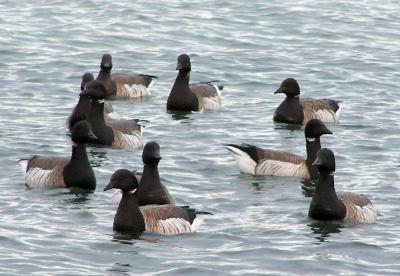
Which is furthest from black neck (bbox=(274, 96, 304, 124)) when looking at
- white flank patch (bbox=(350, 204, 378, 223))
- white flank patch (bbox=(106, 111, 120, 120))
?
white flank patch (bbox=(350, 204, 378, 223))

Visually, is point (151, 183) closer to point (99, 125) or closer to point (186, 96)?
point (99, 125)

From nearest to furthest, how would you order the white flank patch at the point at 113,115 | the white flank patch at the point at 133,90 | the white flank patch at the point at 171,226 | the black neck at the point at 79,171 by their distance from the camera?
the white flank patch at the point at 171,226
the black neck at the point at 79,171
the white flank patch at the point at 113,115
the white flank patch at the point at 133,90

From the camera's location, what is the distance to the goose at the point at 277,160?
22391 millimetres

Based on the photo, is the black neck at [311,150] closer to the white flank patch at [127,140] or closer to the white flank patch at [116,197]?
the white flank patch at [127,140]

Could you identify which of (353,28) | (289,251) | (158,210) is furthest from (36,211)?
(353,28)

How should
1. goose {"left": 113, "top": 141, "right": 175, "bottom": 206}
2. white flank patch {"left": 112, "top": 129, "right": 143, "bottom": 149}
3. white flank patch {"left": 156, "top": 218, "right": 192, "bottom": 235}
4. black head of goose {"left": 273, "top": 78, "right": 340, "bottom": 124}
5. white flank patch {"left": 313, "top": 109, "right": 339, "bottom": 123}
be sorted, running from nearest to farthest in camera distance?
white flank patch {"left": 156, "top": 218, "right": 192, "bottom": 235}, goose {"left": 113, "top": 141, "right": 175, "bottom": 206}, white flank patch {"left": 112, "top": 129, "right": 143, "bottom": 149}, black head of goose {"left": 273, "top": 78, "right": 340, "bottom": 124}, white flank patch {"left": 313, "top": 109, "right": 339, "bottom": 123}

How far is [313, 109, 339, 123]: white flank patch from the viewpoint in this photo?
2697 cm

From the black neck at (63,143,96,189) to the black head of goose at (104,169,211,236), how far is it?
7.95 feet

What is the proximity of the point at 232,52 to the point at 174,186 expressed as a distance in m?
13.7

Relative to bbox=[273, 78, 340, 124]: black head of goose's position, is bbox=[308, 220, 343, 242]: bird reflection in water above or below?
below

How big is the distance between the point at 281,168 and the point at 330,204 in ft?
10.8

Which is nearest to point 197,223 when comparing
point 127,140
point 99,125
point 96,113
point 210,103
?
point 127,140

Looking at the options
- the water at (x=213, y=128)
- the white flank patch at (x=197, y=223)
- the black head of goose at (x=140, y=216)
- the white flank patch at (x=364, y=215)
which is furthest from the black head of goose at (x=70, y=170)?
the white flank patch at (x=364, y=215)

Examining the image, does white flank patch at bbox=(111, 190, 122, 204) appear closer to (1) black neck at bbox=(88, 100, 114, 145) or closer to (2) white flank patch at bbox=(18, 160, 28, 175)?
(2) white flank patch at bbox=(18, 160, 28, 175)
